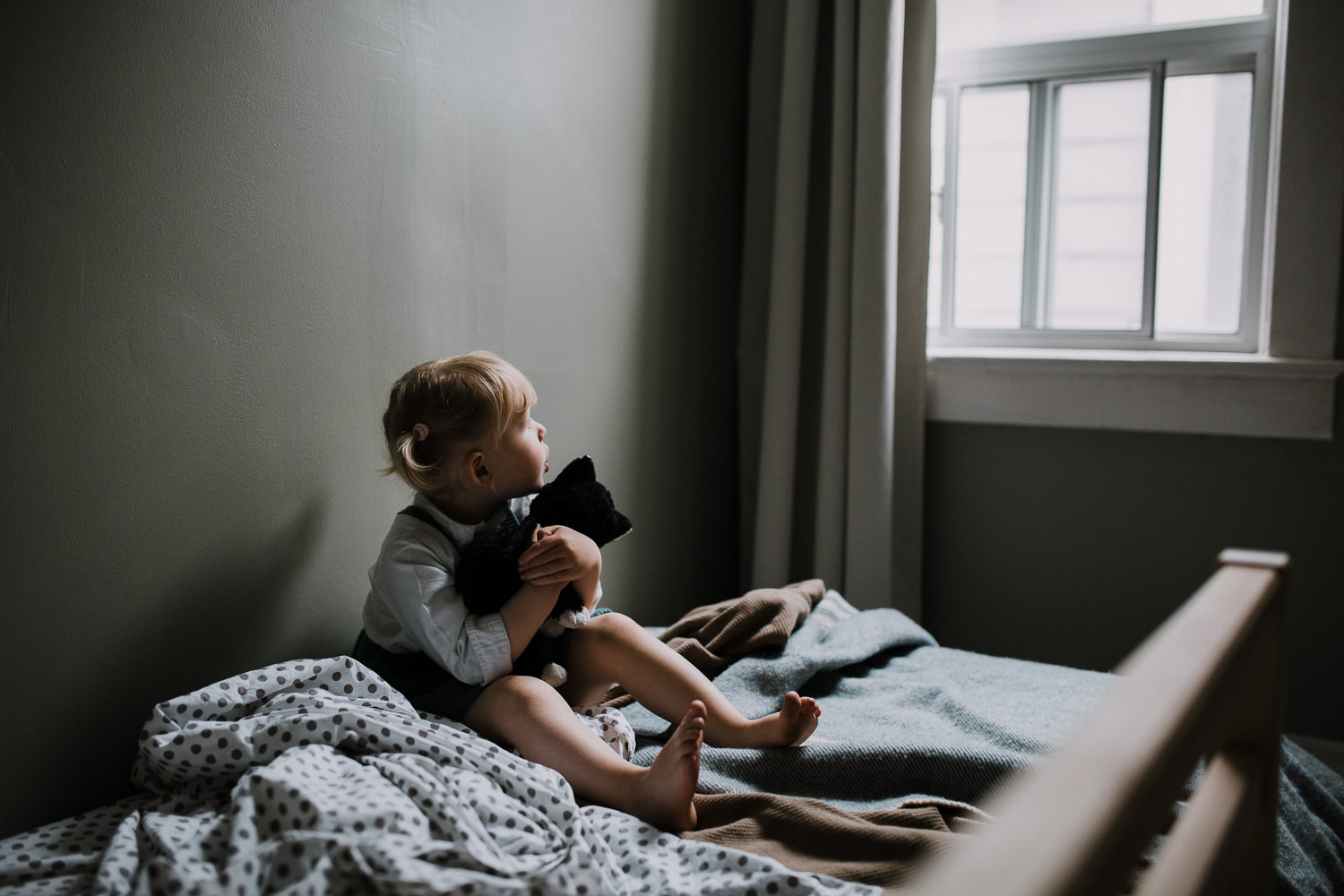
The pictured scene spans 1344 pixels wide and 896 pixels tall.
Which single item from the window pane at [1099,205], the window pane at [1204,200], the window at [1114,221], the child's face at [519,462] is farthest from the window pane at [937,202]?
the child's face at [519,462]

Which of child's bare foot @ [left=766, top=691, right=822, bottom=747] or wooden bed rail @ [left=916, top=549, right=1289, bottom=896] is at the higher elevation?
wooden bed rail @ [left=916, top=549, right=1289, bottom=896]

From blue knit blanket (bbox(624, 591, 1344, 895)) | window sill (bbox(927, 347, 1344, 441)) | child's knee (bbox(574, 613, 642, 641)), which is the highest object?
window sill (bbox(927, 347, 1344, 441))

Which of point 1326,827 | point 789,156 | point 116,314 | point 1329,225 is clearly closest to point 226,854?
point 116,314

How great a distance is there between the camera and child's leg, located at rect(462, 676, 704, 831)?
995 mm

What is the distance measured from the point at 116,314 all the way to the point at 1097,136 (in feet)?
6.45

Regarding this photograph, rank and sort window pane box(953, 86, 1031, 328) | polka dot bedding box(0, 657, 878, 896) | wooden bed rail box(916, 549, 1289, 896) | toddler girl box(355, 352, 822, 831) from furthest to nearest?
window pane box(953, 86, 1031, 328) < toddler girl box(355, 352, 822, 831) < polka dot bedding box(0, 657, 878, 896) < wooden bed rail box(916, 549, 1289, 896)

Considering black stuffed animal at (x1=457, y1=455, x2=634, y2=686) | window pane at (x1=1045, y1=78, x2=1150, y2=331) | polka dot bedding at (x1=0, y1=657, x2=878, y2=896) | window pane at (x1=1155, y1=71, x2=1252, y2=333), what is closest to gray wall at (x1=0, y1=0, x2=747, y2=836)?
polka dot bedding at (x1=0, y1=657, x2=878, y2=896)

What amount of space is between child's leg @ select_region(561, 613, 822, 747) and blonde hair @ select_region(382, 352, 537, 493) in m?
0.28

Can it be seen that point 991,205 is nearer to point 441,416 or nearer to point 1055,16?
point 1055,16

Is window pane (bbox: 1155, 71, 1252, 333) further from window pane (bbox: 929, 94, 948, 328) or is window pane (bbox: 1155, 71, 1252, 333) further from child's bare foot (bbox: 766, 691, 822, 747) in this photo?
child's bare foot (bbox: 766, 691, 822, 747)

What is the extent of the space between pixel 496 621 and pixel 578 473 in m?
0.23

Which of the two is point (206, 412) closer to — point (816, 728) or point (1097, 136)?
point (816, 728)

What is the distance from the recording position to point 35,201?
0.94 meters

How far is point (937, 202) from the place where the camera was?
2.33 m
